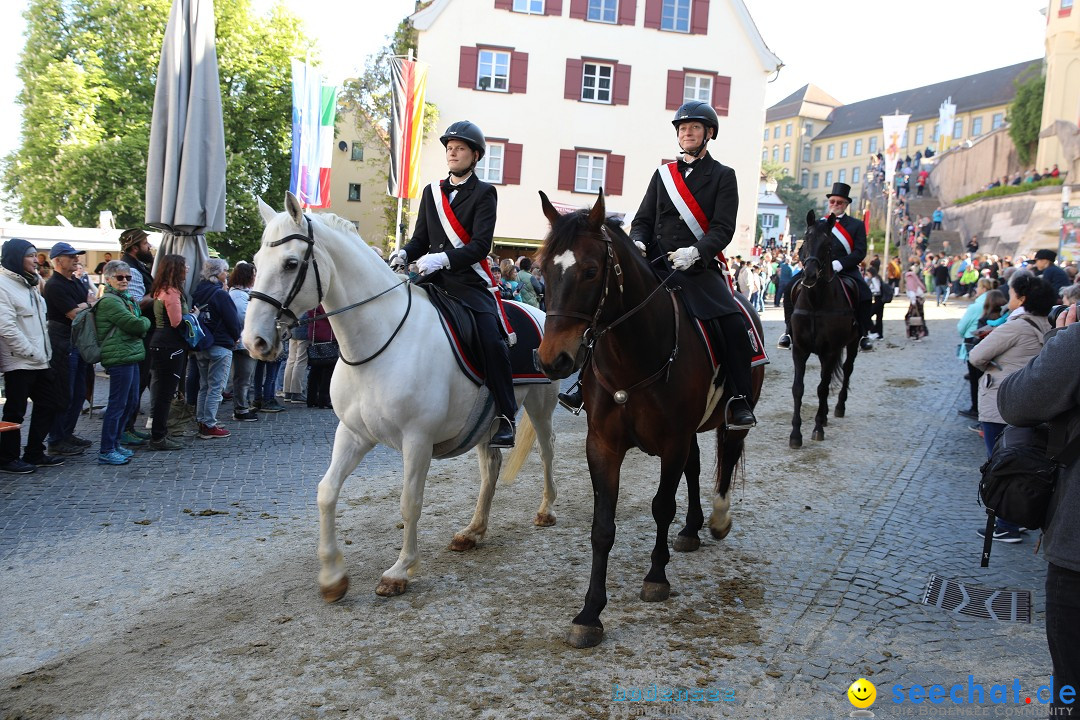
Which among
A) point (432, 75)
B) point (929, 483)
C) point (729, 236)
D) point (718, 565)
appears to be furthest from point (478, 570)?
point (432, 75)

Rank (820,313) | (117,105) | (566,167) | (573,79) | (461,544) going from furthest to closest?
(566,167), (573,79), (117,105), (820,313), (461,544)

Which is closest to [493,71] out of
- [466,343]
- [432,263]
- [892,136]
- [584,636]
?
[892,136]

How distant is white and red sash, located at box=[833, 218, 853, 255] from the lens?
1048cm

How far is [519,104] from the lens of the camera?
3064 cm

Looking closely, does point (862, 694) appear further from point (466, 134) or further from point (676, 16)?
point (676, 16)

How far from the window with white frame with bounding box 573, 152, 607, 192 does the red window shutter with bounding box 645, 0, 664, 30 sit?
564 centimetres

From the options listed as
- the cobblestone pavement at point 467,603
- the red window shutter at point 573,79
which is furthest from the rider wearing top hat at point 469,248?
the red window shutter at point 573,79

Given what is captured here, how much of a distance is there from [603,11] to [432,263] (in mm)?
29300

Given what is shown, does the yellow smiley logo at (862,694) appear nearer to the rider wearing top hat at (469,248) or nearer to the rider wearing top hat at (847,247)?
the rider wearing top hat at (469,248)

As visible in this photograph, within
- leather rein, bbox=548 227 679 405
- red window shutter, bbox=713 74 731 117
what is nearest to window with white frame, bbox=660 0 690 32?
red window shutter, bbox=713 74 731 117

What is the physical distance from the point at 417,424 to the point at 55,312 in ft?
18.9

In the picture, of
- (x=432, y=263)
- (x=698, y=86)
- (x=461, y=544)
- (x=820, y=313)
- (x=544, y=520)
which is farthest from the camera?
(x=698, y=86)

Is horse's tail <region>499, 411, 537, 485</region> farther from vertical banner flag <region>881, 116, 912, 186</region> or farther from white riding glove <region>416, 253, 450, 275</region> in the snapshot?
vertical banner flag <region>881, 116, 912, 186</region>

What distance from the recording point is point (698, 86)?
105 ft
